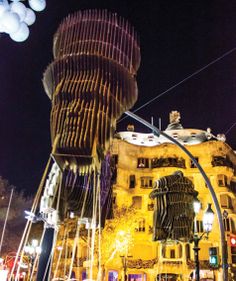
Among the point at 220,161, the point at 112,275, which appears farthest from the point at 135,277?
the point at 220,161

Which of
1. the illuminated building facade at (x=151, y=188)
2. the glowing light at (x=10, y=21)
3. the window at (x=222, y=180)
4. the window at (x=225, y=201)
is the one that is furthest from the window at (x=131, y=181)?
the glowing light at (x=10, y=21)

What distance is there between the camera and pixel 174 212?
20.1 ft

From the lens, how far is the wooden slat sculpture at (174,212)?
20.1 feet

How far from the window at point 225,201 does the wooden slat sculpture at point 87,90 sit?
43.2m

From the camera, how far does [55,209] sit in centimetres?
448

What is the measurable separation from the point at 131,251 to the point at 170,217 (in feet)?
128

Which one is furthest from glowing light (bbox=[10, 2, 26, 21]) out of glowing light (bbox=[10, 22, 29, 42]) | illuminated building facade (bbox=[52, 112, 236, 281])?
illuminated building facade (bbox=[52, 112, 236, 281])

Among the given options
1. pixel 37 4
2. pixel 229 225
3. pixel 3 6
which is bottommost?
pixel 3 6

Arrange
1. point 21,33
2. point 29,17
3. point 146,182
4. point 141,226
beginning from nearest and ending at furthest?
point 21,33, point 29,17, point 141,226, point 146,182

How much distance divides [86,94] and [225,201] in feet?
147

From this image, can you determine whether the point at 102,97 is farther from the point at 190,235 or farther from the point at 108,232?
the point at 108,232

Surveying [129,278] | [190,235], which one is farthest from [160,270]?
[190,235]

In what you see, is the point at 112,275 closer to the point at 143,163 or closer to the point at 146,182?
the point at 146,182

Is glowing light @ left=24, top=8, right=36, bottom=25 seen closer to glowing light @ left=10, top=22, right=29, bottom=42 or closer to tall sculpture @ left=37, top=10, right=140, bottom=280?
glowing light @ left=10, top=22, right=29, bottom=42
